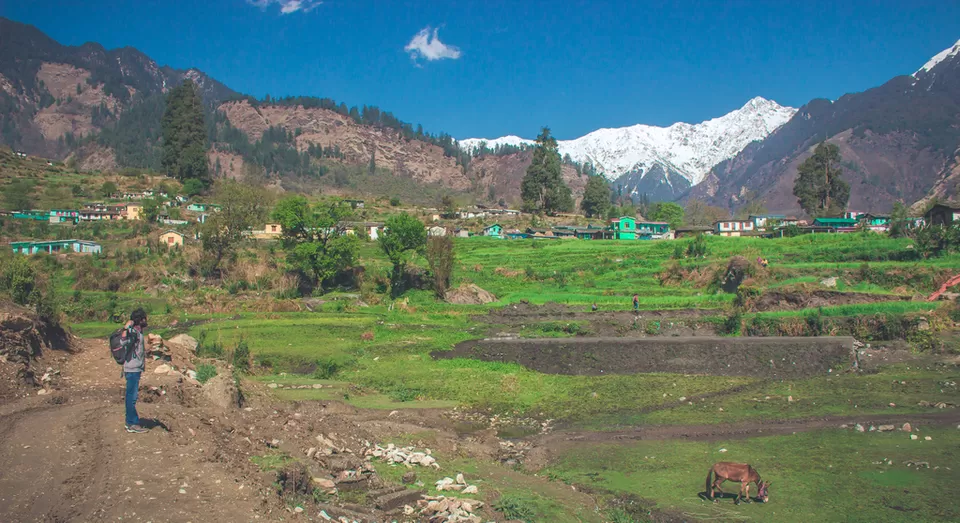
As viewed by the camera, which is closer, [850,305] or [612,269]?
[850,305]

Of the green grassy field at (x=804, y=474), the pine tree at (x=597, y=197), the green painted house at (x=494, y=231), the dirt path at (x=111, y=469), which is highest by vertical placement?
the pine tree at (x=597, y=197)

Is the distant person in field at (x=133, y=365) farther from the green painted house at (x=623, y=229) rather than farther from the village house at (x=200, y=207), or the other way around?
the green painted house at (x=623, y=229)

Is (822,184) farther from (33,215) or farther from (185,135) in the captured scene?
(33,215)

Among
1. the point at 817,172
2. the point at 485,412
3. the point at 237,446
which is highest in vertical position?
the point at 817,172

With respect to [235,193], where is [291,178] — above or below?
above

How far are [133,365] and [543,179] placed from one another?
10297cm

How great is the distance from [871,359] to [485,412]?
54.8 feet

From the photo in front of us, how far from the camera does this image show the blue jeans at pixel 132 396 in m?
9.55

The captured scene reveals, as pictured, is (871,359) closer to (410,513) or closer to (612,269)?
(410,513)

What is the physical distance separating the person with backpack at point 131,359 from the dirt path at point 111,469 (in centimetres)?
25

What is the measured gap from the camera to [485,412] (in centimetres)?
1903

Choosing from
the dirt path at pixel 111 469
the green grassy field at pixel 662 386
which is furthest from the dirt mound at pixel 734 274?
the dirt path at pixel 111 469

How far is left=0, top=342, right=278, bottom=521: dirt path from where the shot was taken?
24.0ft

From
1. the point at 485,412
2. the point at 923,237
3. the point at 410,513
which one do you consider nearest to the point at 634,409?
the point at 485,412
